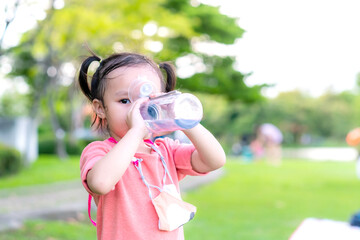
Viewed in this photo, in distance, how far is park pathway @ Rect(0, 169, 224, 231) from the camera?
511cm

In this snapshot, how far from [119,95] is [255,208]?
5206 mm

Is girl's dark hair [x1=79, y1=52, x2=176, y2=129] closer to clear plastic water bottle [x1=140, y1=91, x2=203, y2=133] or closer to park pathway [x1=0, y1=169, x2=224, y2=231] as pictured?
clear plastic water bottle [x1=140, y1=91, x2=203, y2=133]

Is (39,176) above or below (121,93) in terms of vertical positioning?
below

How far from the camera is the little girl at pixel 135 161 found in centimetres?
137

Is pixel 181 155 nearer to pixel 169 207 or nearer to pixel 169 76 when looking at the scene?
pixel 169 207

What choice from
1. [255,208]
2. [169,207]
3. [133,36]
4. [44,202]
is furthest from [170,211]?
[133,36]

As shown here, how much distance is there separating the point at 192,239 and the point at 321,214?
2.18m

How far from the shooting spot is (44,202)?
6723 mm

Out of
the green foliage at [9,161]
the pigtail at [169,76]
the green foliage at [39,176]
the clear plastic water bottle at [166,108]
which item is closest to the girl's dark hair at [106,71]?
the pigtail at [169,76]

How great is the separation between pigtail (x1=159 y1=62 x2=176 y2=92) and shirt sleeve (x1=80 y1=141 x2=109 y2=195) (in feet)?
1.14

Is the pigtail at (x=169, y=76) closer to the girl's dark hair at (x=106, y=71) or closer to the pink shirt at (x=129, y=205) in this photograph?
the girl's dark hair at (x=106, y=71)

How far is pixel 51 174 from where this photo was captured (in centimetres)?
1009

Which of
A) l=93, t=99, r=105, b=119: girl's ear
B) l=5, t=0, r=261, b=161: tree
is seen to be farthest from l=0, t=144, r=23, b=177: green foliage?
l=93, t=99, r=105, b=119: girl's ear

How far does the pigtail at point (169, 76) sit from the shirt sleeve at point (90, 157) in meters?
0.35
